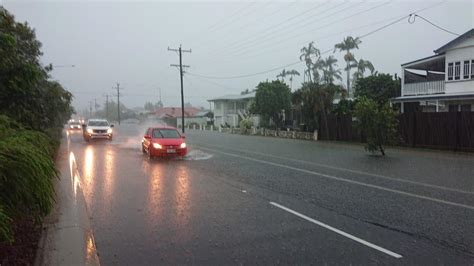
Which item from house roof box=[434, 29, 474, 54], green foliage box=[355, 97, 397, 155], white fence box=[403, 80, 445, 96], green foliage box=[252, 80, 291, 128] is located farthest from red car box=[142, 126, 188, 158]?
green foliage box=[252, 80, 291, 128]

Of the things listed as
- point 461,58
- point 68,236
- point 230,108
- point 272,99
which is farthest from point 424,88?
point 230,108

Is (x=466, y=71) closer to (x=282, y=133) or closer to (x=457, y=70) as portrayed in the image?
(x=457, y=70)

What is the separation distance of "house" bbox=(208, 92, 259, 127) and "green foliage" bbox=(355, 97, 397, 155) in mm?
42257

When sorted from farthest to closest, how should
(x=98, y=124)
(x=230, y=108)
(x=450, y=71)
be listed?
(x=230, y=108) → (x=98, y=124) → (x=450, y=71)

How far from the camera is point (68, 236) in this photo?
Answer: 6.12m

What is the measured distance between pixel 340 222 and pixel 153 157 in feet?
39.1

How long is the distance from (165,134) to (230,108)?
165 feet

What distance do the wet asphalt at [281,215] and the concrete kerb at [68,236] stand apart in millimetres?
169

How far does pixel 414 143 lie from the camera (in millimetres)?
22922

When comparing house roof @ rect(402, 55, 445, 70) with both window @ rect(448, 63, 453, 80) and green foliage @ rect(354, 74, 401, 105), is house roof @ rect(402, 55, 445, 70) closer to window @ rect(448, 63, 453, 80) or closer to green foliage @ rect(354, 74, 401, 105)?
window @ rect(448, 63, 453, 80)

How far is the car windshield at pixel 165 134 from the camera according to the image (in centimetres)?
1856

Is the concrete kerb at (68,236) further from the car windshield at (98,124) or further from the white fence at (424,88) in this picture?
the white fence at (424,88)

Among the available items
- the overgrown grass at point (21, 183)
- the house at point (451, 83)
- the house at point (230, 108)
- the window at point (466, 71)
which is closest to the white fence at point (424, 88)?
the house at point (451, 83)

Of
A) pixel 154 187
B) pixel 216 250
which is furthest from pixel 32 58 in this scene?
pixel 216 250
